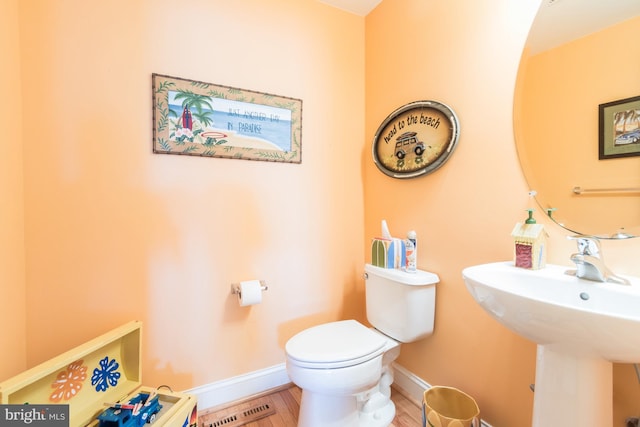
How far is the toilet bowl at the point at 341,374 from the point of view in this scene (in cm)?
106

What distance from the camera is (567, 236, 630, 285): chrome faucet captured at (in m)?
0.78

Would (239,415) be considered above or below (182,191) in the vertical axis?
below

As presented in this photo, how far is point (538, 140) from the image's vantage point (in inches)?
40.0

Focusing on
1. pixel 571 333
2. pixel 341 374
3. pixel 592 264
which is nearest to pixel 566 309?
pixel 571 333

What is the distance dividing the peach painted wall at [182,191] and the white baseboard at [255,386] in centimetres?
4

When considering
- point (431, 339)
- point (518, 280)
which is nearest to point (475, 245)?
point (518, 280)

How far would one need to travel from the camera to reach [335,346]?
1151mm

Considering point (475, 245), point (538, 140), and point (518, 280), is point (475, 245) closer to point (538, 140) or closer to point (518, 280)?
point (518, 280)

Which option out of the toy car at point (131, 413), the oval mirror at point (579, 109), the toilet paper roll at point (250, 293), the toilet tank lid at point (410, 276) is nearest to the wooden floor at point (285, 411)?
the toy car at point (131, 413)

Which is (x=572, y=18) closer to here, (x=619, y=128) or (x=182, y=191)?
(x=619, y=128)

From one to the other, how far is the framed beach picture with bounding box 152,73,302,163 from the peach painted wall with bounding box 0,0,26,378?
0.47 metres

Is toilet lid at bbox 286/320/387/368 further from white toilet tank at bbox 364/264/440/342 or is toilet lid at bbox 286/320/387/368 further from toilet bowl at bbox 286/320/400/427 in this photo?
white toilet tank at bbox 364/264/440/342

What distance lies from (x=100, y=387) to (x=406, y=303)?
1.32m

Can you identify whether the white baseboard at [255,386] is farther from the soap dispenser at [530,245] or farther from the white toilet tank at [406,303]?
the soap dispenser at [530,245]
